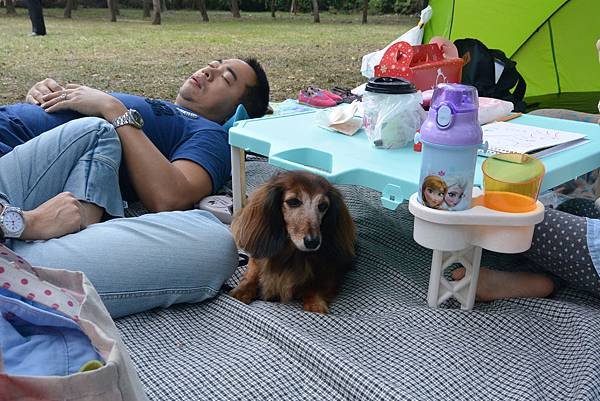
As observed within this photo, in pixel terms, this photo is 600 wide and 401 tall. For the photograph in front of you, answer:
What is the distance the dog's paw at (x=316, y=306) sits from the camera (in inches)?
67.1

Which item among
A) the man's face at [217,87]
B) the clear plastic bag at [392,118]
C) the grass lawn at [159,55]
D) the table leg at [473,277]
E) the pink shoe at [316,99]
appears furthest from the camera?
the grass lawn at [159,55]

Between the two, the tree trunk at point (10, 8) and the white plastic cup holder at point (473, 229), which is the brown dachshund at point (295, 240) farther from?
the tree trunk at point (10, 8)

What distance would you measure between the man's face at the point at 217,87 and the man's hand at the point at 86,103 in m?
0.47

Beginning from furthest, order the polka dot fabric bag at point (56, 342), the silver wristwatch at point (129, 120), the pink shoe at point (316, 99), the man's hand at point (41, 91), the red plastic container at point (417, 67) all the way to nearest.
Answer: the pink shoe at point (316, 99) → the red plastic container at point (417, 67) → the man's hand at point (41, 91) → the silver wristwatch at point (129, 120) → the polka dot fabric bag at point (56, 342)

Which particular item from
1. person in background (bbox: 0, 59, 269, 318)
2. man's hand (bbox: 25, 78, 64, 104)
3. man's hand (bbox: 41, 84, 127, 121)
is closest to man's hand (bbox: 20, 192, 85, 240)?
person in background (bbox: 0, 59, 269, 318)

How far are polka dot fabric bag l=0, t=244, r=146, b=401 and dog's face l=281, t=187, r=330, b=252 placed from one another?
713 mm

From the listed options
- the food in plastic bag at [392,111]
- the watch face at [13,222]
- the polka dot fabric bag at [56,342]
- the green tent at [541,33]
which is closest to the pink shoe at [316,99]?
the green tent at [541,33]

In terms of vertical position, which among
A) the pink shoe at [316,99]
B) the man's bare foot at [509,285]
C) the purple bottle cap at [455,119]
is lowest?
the man's bare foot at [509,285]

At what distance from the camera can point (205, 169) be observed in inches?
90.4

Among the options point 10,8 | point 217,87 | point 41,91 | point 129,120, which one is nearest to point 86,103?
point 129,120

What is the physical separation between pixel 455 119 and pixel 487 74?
209 centimetres

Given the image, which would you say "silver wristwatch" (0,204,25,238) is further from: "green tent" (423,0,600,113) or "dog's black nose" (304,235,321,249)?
"green tent" (423,0,600,113)

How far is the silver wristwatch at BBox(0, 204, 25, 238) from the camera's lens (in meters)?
1.50

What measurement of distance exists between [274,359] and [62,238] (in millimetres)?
671
